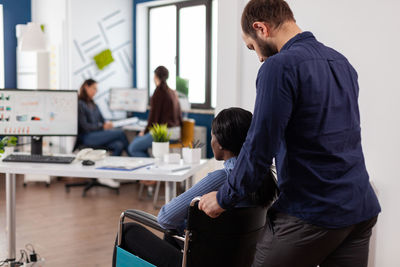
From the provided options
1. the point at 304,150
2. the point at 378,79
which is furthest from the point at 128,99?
the point at 304,150

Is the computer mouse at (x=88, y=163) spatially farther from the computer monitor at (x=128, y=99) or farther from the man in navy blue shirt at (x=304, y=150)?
the computer monitor at (x=128, y=99)

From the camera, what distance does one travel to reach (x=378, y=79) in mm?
2332

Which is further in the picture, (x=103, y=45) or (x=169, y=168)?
(x=103, y=45)

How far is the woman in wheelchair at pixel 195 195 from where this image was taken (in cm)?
162

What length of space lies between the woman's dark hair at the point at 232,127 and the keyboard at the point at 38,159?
1586mm

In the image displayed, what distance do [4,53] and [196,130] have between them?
10.3ft

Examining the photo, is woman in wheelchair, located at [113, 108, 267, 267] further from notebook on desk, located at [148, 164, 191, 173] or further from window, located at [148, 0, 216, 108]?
window, located at [148, 0, 216, 108]

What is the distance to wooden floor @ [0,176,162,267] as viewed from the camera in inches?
127

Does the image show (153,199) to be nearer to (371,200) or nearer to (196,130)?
(196,130)

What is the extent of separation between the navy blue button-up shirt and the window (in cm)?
477

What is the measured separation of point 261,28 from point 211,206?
555mm

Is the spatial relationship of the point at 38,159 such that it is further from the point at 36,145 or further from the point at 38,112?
the point at 38,112

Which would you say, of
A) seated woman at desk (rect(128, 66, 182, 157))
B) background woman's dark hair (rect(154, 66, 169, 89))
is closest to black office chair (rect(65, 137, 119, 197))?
seated woman at desk (rect(128, 66, 182, 157))

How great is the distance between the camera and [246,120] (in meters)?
1.61
